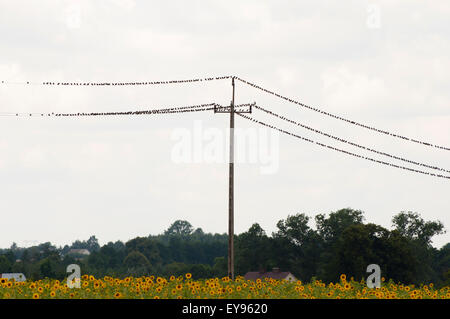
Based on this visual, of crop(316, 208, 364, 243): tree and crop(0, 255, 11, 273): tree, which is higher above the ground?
crop(316, 208, 364, 243): tree

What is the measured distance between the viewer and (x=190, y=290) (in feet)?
70.9

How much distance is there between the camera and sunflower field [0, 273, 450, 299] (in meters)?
21.0

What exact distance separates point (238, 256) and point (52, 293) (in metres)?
109

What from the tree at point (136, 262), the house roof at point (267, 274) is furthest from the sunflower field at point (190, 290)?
the tree at point (136, 262)

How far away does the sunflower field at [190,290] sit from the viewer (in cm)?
2098

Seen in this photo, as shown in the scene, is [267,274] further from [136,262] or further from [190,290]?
[190,290]

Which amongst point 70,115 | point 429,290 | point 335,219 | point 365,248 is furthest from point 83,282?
point 335,219

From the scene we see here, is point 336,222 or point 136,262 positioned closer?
point 336,222

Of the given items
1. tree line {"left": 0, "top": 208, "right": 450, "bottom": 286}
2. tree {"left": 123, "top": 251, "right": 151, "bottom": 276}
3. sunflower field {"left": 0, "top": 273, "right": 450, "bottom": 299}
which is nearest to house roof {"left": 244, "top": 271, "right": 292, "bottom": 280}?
tree line {"left": 0, "top": 208, "right": 450, "bottom": 286}

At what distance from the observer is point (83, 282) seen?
73.2ft

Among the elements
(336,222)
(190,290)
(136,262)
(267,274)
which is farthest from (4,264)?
(190,290)

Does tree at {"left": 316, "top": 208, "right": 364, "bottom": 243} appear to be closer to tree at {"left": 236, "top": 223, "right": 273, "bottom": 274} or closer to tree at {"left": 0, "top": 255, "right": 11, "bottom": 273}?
tree at {"left": 236, "top": 223, "right": 273, "bottom": 274}

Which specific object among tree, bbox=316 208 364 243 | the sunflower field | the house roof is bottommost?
the sunflower field
